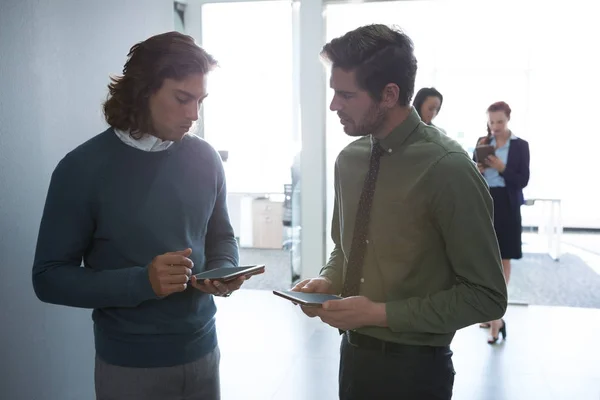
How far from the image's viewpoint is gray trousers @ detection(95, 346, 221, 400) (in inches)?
58.5

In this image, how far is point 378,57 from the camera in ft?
4.42

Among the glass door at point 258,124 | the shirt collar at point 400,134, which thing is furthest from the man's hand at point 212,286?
the glass door at point 258,124

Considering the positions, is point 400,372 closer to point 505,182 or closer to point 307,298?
point 307,298

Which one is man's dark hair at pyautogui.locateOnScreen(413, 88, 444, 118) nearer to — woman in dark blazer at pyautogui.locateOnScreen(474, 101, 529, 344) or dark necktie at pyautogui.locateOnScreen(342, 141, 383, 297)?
woman in dark blazer at pyautogui.locateOnScreen(474, 101, 529, 344)

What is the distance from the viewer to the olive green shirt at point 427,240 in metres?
1.26

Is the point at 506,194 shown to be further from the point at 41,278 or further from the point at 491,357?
the point at 41,278

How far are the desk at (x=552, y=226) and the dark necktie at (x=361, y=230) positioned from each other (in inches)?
235

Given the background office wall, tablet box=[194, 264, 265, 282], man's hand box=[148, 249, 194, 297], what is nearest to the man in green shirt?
tablet box=[194, 264, 265, 282]

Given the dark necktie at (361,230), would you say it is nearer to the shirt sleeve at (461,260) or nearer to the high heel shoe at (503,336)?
the shirt sleeve at (461,260)

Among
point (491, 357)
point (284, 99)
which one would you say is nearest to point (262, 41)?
point (284, 99)

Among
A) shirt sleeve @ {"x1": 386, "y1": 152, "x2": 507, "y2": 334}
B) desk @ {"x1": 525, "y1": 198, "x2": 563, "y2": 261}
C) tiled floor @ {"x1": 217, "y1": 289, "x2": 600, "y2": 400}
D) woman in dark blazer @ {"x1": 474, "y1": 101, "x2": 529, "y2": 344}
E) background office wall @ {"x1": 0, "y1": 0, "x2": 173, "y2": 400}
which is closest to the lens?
shirt sleeve @ {"x1": 386, "y1": 152, "x2": 507, "y2": 334}

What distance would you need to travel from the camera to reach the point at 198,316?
5.16 ft

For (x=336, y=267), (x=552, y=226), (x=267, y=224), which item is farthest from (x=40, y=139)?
(x=552, y=226)

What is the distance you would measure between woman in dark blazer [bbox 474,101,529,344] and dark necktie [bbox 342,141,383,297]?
117 inches
